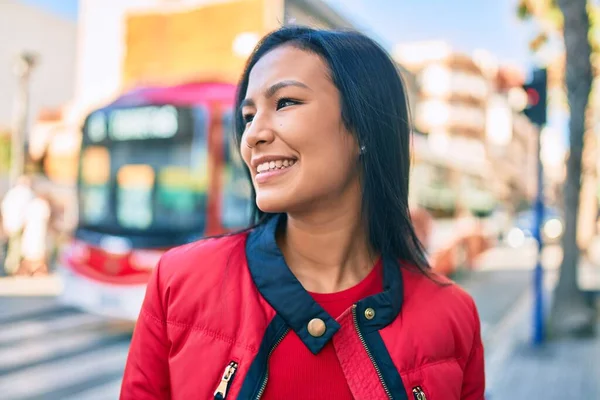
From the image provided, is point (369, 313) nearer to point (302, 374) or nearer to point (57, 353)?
point (302, 374)

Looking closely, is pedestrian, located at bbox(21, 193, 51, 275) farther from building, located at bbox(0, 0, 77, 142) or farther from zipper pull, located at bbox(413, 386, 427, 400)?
building, located at bbox(0, 0, 77, 142)

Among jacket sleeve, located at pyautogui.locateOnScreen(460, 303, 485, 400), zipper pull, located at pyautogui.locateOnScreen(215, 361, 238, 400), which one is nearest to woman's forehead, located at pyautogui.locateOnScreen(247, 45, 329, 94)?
zipper pull, located at pyautogui.locateOnScreen(215, 361, 238, 400)

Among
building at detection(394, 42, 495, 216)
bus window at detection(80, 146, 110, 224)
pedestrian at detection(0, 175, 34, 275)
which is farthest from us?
building at detection(394, 42, 495, 216)

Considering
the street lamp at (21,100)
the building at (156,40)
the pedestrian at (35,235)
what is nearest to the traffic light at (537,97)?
the pedestrian at (35,235)

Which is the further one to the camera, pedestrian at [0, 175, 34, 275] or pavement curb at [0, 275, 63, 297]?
pedestrian at [0, 175, 34, 275]

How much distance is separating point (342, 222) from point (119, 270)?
595cm

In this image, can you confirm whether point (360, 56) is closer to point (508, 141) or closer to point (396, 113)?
point (396, 113)

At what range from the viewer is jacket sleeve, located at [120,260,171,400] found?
138 centimetres

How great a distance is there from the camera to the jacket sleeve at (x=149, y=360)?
1.38 meters

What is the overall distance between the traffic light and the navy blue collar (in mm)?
6023

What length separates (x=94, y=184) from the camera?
7.99 metres

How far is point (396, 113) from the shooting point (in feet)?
5.17

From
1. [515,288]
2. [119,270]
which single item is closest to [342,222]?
[119,270]

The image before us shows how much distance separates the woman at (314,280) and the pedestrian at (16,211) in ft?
34.0
